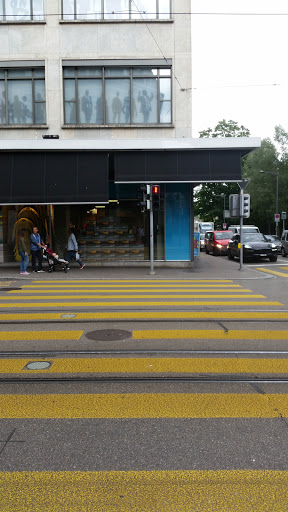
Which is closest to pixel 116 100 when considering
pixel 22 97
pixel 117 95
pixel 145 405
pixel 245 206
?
pixel 117 95

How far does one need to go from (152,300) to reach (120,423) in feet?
21.4

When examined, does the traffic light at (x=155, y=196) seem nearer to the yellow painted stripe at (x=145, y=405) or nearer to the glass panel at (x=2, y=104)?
the glass panel at (x=2, y=104)

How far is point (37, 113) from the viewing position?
17.8 m

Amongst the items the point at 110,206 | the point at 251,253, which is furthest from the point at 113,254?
the point at 251,253

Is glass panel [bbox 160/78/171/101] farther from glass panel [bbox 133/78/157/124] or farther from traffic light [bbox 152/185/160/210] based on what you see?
traffic light [bbox 152/185/160/210]

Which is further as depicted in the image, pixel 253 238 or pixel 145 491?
pixel 253 238

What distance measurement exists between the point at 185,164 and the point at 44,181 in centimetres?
568

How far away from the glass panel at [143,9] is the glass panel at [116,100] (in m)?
2.73

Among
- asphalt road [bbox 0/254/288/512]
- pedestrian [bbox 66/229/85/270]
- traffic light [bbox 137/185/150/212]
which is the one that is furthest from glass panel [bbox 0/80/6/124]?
asphalt road [bbox 0/254/288/512]

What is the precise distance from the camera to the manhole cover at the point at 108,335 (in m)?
6.61

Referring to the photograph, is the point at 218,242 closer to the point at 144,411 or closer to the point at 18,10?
the point at 18,10

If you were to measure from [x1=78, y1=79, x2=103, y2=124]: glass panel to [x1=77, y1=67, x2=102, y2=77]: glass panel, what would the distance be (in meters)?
0.31

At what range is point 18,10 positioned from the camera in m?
17.3

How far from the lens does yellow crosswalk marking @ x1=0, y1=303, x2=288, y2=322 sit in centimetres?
812
